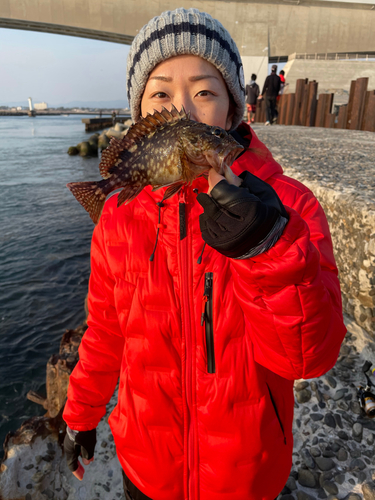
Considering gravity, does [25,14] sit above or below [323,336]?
above

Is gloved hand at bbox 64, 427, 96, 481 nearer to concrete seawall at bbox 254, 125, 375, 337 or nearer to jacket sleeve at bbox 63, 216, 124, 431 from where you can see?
jacket sleeve at bbox 63, 216, 124, 431

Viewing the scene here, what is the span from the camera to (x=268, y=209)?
1.43 m

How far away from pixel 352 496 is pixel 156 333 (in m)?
2.10

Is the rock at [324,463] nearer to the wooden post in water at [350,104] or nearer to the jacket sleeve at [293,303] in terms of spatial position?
the jacket sleeve at [293,303]

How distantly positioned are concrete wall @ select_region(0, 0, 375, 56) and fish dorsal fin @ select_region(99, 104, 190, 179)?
145 ft

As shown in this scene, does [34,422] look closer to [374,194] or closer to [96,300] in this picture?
[96,300]

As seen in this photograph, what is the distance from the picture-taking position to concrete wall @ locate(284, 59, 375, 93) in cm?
3322

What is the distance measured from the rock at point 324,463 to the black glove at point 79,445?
6.44 ft

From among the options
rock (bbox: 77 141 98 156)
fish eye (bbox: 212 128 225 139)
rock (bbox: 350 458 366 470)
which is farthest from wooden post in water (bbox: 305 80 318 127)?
rock (bbox: 77 141 98 156)

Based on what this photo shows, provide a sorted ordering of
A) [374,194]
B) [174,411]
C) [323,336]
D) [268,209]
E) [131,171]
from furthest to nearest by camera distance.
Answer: [374,194] < [174,411] < [131,171] < [323,336] < [268,209]

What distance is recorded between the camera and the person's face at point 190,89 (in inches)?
80.9

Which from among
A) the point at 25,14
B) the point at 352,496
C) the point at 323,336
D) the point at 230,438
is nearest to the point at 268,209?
the point at 323,336

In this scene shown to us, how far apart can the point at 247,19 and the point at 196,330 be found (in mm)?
47493

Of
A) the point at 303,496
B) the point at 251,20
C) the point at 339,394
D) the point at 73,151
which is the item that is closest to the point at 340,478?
the point at 303,496
